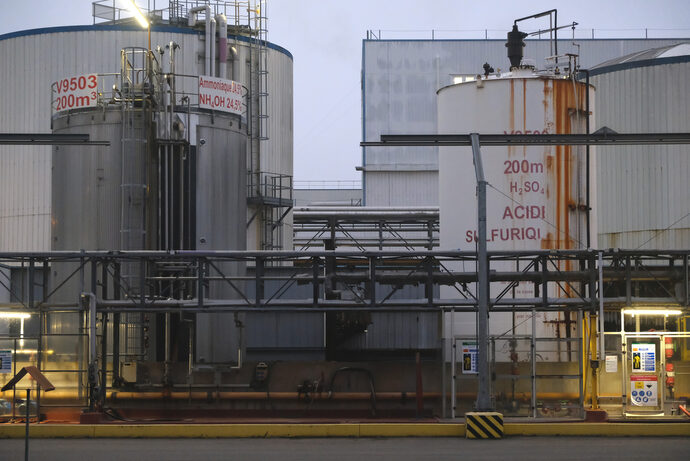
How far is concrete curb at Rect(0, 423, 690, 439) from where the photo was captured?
2392 centimetres

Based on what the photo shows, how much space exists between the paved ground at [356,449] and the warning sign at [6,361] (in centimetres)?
307

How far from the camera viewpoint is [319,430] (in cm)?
2398

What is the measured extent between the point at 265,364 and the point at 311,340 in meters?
5.91

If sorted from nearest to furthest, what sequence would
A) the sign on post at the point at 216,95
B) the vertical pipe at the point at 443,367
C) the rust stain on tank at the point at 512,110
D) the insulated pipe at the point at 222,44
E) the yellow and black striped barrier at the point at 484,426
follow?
the yellow and black striped barrier at the point at 484,426, the vertical pipe at the point at 443,367, the rust stain on tank at the point at 512,110, the sign on post at the point at 216,95, the insulated pipe at the point at 222,44

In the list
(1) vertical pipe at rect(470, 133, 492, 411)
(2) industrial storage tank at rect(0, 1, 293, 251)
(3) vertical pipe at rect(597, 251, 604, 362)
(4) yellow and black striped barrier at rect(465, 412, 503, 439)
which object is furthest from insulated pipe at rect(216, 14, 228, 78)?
(4) yellow and black striped barrier at rect(465, 412, 503, 439)

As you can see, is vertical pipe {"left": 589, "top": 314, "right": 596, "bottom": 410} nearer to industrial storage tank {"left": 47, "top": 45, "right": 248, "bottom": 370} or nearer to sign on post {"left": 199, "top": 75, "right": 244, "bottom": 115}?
industrial storage tank {"left": 47, "top": 45, "right": 248, "bottom": 370}

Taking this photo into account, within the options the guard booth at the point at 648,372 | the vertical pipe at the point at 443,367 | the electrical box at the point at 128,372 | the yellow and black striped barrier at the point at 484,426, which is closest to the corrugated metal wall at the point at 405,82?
the vertical pipe at the point at 443,367

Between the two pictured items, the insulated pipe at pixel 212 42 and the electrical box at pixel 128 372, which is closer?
the electrical box at pixel 128 372

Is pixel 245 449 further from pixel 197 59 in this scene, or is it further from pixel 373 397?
pixel 197 59

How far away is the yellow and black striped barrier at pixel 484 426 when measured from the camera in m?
23.5

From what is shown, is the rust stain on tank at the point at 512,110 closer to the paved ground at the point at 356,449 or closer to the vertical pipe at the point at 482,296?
the vertical pipe at the point at 482,296

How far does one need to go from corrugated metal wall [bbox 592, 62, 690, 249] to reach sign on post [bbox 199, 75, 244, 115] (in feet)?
56.6

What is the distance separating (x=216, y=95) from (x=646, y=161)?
18.5 m

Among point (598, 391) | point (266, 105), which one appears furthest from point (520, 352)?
point (266, 105)
